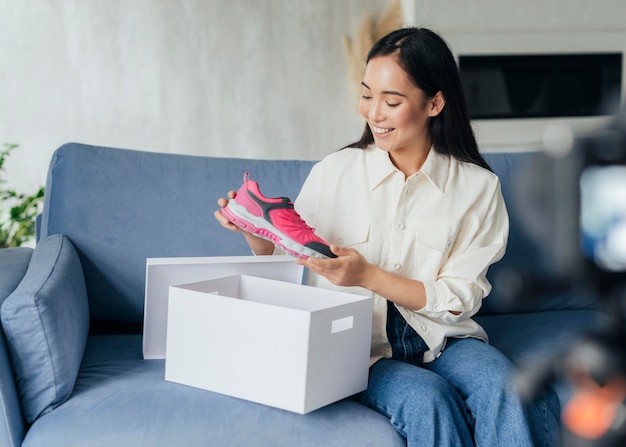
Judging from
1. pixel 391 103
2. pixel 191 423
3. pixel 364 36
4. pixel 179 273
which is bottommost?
pixel 191 423

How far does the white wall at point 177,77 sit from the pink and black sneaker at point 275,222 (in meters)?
3.00

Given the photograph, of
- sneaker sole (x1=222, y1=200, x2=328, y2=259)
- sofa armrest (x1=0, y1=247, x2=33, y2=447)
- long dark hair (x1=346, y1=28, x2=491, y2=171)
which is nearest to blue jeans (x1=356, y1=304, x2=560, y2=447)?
sneaker sole (x1=222, y1=200, x2=328, y2=259)

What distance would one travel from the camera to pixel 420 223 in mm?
1669

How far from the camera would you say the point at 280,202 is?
1.53 m

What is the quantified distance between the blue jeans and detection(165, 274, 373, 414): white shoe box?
7cm

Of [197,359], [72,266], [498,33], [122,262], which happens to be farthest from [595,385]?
[498,33]

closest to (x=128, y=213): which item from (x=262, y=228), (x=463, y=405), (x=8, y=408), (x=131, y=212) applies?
(x=131, y=212)

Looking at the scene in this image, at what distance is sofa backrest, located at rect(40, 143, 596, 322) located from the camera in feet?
6.15

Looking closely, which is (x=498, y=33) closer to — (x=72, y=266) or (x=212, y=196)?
(x=212, y=196)

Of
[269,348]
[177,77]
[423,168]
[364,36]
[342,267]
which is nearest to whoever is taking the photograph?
[269,348]

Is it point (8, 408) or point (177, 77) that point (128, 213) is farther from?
point (177, 77)

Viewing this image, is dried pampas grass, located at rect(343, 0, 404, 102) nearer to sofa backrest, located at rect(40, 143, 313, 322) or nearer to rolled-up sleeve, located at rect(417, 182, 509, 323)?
sofa backrest, located at rect(40, 143, 313, 322)

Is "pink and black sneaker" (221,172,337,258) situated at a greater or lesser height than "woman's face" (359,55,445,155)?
lesser

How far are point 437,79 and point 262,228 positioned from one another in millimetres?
526
